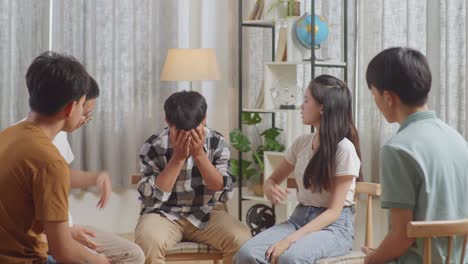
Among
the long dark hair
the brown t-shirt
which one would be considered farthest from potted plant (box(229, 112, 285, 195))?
the brown t-shirt

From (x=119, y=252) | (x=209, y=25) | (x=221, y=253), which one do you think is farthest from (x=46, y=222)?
(x=209, y=25)

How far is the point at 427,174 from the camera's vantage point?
2047 millimetres

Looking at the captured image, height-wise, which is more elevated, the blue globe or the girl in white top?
the blue globe

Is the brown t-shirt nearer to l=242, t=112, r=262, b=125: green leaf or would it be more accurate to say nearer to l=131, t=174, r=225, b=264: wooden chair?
l=131, t=174, r=225, b=264: wooden chair

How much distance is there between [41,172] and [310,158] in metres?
1.33

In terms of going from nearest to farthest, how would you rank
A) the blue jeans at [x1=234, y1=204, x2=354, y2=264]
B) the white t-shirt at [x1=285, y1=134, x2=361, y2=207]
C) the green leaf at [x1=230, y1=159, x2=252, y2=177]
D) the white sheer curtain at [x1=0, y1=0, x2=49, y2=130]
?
the blue jeans at [x1=234, y1=204, x2=354, y2=264]
the white t-shirt at [x1=285, y1=134, x2=361, y2=207]
the white sheer curtain at [x1=0, y1=0, x2=49, y2=130]
the green leaf at [x1=230, y1=159, x2=252, y2=177]

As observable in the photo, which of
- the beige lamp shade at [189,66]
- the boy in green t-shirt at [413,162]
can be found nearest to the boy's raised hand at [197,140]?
the boy in green t-shirt at [413,162]

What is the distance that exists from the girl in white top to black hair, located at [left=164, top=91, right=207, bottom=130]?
42 cm

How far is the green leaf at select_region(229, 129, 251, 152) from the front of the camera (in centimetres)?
525

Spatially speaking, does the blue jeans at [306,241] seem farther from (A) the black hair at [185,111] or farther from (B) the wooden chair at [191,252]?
(A) the black hair at [185,111]

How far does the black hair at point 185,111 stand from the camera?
3338mm

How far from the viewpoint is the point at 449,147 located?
2109mm

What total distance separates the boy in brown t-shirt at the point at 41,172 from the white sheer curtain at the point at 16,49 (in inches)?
112

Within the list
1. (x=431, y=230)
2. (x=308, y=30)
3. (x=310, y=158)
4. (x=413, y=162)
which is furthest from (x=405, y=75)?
(x=308, y=30)
